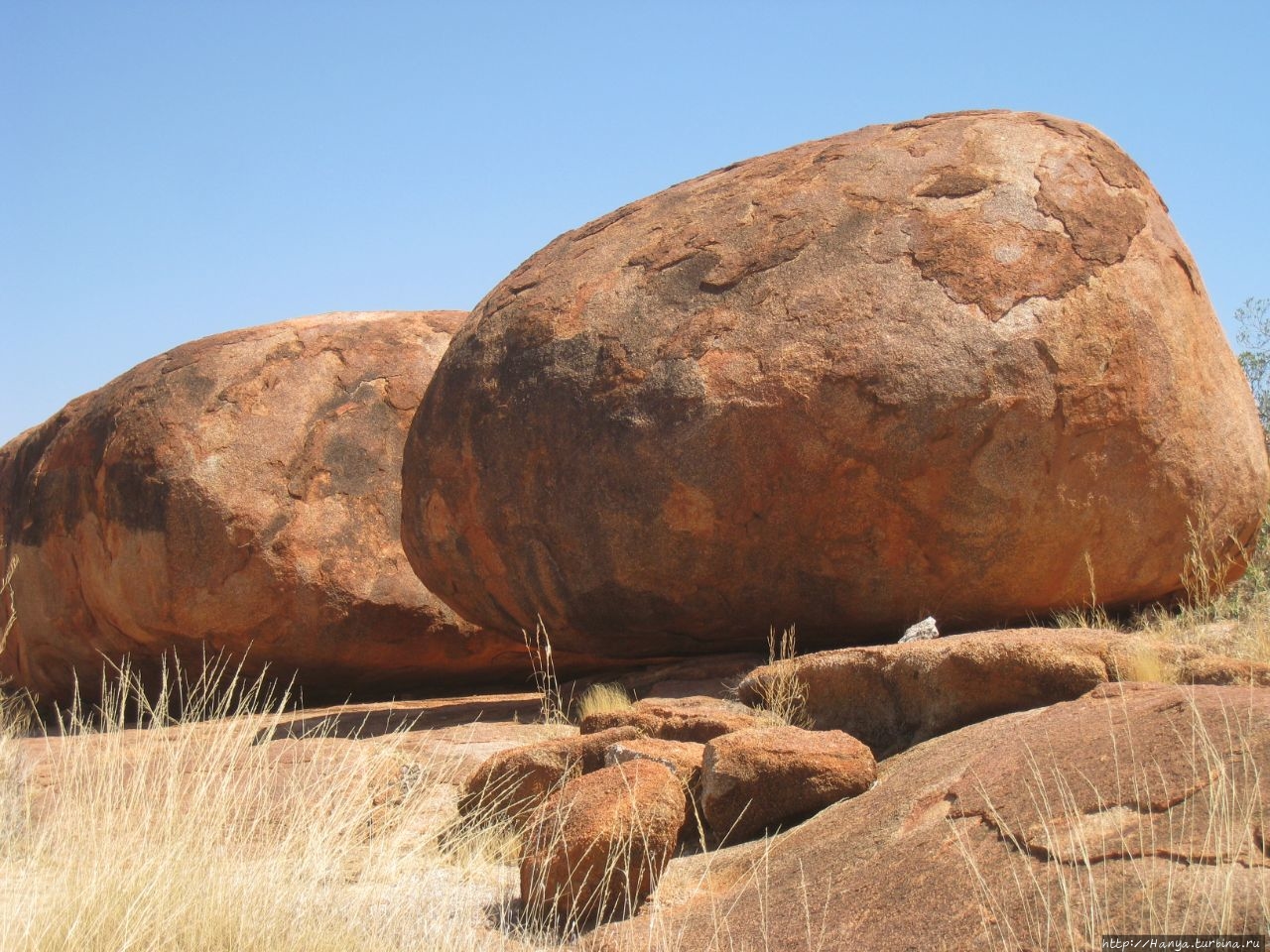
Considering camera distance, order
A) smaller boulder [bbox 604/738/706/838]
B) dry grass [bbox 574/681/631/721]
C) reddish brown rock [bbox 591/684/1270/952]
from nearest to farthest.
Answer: reddish brown rock [bbox 591/684/1270/952]
smaller boulder [bbox 604/738/706/838]
dry grass [bbox 574/681/631/721]

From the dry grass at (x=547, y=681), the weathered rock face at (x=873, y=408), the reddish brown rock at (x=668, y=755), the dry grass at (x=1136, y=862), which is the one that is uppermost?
the weathered rock face at (x=873, y=408)

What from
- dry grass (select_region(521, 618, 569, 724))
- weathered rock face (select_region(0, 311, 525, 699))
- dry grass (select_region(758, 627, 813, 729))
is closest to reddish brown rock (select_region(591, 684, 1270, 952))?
dry grass (select_region(758, 627, 813, 729))

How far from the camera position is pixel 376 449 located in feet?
27.1

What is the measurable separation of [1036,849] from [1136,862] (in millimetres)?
248

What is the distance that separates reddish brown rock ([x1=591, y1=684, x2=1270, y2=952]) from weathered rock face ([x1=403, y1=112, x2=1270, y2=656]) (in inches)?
73.7

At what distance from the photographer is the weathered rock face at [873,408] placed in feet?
17.6

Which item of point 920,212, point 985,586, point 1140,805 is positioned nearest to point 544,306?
point 920,212

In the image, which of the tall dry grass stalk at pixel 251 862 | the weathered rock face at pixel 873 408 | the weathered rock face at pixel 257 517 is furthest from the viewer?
the weathered rock face at pixel 257 517

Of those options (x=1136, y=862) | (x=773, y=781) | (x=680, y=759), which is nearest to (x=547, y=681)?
(x=680, y=759)

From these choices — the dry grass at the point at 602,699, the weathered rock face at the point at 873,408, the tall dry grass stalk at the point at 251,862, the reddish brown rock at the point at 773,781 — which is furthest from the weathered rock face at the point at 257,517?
the reddish brown rock at the point at 773,781

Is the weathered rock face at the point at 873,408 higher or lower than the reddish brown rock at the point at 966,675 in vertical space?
higher

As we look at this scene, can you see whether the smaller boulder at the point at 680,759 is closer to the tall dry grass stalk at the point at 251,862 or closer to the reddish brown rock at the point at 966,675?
the tall dry grass stalk at the point at 251,862

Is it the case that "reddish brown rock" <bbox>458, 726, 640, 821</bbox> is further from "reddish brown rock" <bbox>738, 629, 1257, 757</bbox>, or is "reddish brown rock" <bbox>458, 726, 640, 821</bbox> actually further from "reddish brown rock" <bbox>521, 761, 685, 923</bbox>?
"reddish brown rock" <bbox>738, 629, 1257, 757</bbox>

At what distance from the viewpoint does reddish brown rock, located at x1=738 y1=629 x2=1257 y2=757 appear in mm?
4008
